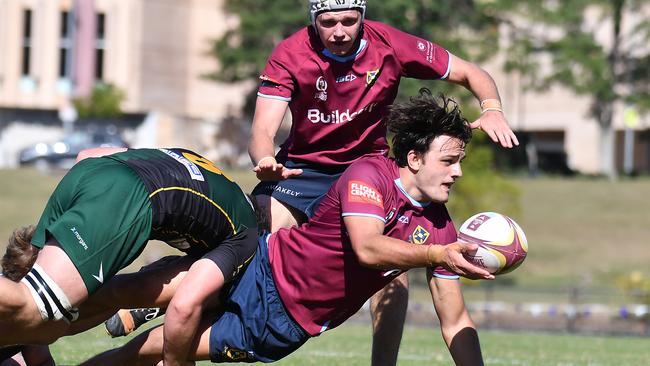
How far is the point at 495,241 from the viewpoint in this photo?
5953mm

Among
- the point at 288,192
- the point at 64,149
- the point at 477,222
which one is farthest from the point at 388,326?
the point at 64,149

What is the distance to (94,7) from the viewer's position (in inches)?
2149

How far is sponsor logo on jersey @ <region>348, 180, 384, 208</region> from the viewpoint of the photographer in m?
6.01

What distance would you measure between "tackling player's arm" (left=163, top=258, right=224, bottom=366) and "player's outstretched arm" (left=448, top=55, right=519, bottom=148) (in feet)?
5.46

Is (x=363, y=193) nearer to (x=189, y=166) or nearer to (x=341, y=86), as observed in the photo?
(x=189, y=166)

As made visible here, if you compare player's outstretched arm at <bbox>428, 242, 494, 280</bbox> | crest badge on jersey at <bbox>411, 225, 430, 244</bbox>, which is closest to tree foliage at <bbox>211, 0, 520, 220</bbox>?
crest badge on jersey at <bbox>411, 225, 430, 244</bbox>

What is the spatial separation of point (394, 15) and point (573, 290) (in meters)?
22.8

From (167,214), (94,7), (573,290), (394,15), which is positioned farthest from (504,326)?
(94,7)

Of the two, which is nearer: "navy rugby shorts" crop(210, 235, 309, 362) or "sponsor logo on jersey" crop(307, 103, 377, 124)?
"navy rugby shorts" crop(210, 235, 309, 362)

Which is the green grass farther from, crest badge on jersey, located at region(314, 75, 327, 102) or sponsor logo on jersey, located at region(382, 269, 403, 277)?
sponsor logo on jersey, located at region(382, 269, 403, 277)

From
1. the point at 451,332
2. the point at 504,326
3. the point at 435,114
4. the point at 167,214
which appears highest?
Result: the point at 435,114

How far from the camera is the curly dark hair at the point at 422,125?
6.25 metres

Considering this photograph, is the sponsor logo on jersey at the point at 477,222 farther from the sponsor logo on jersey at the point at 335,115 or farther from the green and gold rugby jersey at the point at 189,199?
the sponsor logo on jersey at the point at 335,115

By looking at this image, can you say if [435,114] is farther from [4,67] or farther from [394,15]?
[4,67]
